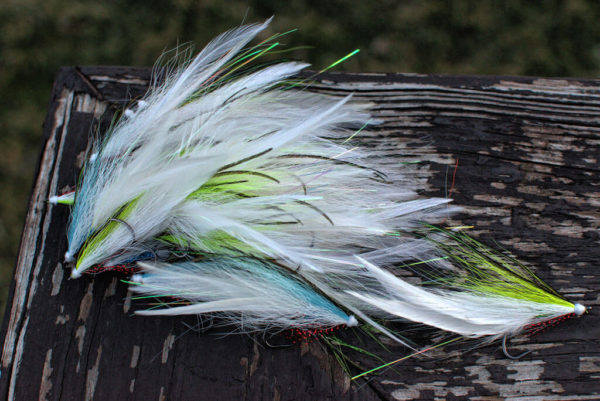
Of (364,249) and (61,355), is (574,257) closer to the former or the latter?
(364,249)

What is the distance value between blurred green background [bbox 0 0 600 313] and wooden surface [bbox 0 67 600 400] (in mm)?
1075

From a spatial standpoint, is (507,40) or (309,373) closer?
(309,373)

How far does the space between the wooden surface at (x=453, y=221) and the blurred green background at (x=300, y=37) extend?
1.07 m

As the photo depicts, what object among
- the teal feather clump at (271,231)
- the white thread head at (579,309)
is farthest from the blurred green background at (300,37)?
the white thread head at (579,309)

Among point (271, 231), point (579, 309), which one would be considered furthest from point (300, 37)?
point (579, 309)

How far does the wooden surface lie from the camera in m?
1.03

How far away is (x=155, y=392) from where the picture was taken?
3.33 ft

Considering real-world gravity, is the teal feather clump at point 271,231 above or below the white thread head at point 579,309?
above

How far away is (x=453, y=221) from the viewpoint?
113cm

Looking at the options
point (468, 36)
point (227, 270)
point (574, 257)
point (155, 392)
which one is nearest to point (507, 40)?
point (468, 36)

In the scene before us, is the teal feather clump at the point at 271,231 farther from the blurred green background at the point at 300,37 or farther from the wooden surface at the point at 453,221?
the blurred green background at the point at 300,37

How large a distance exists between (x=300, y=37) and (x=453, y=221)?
1411 mm

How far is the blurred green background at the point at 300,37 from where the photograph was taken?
2.21m

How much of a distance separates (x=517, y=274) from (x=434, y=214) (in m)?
0.24
